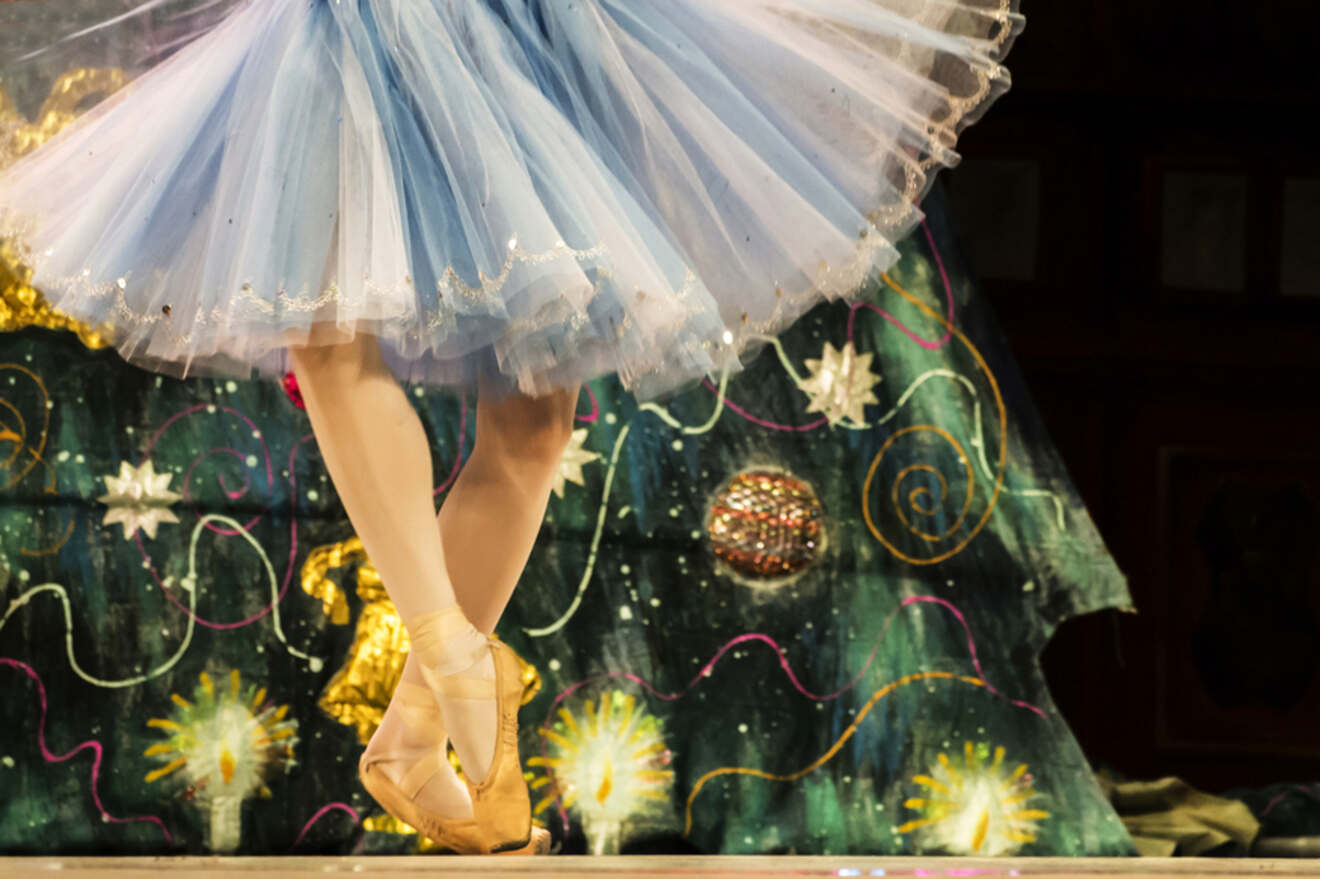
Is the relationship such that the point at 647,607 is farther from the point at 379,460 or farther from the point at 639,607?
the point at 379,460

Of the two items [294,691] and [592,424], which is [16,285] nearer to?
[294,691]

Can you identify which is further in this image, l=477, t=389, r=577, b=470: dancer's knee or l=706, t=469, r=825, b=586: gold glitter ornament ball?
l=706, t=469, r=825, b=586: gold glitter ornament ball

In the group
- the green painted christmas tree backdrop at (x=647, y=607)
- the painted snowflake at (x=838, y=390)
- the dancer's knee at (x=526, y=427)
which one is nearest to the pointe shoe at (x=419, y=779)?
the dancer's knee at (x=526, y=427)

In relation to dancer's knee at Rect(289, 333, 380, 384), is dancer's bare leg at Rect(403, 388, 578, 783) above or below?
below

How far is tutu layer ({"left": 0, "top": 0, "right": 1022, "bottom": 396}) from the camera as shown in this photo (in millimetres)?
1167

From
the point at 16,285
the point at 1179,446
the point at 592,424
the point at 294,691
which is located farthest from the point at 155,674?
the point at 1179,446

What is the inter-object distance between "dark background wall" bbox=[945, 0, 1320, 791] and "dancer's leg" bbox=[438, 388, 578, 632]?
1.65 m

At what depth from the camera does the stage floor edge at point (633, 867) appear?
1455 millimetres

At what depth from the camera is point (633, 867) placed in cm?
161

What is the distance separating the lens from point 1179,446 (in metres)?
2.87

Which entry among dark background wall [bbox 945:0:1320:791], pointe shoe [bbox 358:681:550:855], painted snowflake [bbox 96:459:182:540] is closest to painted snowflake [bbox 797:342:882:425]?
dark background wall [bbox 945:0:1320:791]

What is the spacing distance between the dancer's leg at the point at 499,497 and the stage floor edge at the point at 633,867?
0.27 m

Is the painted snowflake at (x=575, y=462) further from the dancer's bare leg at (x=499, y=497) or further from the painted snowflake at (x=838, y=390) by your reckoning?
the dancer's bare leg at (x=499, y=497)

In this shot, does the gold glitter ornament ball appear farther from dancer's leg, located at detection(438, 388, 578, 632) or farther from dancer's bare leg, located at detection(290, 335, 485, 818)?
dancer's bare leg, located at detection(290, 335, 485, 818)
